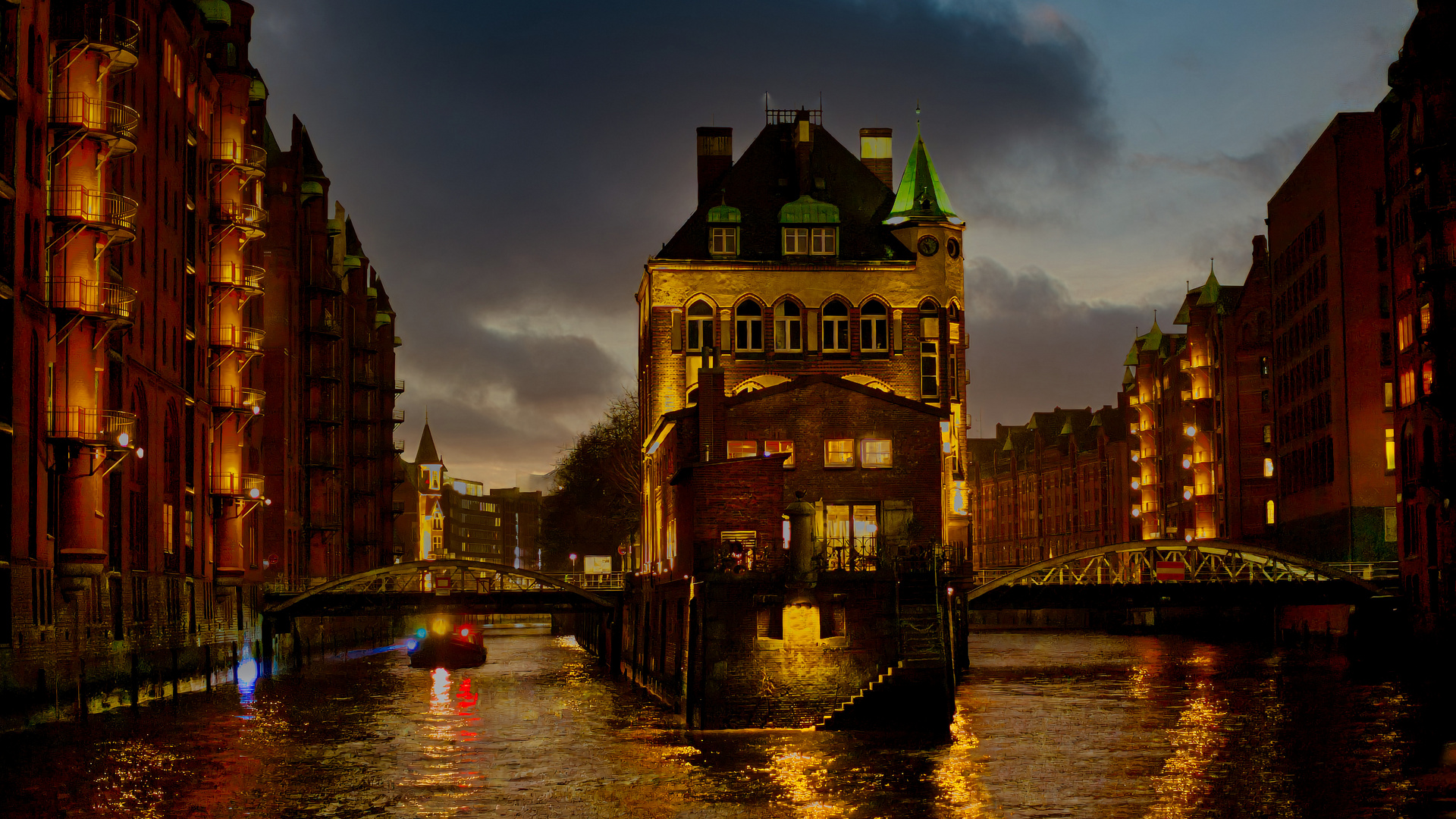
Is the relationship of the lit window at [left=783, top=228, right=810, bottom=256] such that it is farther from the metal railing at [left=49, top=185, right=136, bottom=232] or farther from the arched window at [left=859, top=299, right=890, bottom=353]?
the metal railing at [left=49, top=185, right=136, bottom=232]

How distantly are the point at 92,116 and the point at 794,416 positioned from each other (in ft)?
75.3

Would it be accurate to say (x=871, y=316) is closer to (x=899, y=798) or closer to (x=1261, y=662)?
(x=1261, y=662)

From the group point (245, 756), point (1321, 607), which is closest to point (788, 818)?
point (245, 756)

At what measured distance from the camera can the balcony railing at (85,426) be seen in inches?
2090

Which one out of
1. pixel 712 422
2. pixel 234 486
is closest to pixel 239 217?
pixel 234 486

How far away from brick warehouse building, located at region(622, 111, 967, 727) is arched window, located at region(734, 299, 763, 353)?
0.07 meters

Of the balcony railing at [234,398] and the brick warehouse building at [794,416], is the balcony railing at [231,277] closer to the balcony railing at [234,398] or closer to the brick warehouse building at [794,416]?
the balcony railing at [234,398]

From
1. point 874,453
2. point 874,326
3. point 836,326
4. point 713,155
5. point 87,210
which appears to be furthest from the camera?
point 713,155

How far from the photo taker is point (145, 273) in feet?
220

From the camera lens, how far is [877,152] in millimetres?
90812

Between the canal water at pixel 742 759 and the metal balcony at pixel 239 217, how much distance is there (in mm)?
21361

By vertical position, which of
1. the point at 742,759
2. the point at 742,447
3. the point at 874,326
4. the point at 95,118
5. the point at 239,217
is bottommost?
the point at 742,759

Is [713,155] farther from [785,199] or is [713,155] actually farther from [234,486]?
[234,486]

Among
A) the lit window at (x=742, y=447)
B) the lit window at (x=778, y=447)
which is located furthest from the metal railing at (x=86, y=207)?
the lit window at (x=778, y=447)
